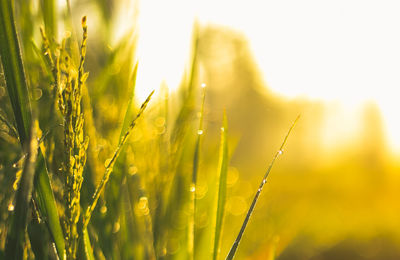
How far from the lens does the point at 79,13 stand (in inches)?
39.5

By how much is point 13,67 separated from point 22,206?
4.3 inches

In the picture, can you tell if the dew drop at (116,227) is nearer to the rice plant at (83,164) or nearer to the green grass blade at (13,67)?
the rice plant at (83,164)

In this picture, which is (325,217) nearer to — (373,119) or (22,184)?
(22,184)

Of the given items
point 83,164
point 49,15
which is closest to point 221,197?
point 83,164

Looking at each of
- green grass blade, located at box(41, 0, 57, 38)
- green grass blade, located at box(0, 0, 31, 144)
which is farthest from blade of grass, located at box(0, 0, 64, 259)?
green grass blade, located at box(41, 0, 57, 38)

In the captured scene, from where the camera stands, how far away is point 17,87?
318 millimetres

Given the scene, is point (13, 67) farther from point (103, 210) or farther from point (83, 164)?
point (103, 210)

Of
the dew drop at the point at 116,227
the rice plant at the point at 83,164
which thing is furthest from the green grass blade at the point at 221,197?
the dew drop at the point at 116,227

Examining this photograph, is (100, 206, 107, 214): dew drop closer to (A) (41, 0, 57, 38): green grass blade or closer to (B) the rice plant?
(B) the rice plant

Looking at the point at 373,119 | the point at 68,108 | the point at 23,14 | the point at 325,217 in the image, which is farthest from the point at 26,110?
the point at 373,119

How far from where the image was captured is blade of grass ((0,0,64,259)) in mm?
309

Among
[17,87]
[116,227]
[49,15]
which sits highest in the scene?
[49,15]

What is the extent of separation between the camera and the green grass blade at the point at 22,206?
260 mm

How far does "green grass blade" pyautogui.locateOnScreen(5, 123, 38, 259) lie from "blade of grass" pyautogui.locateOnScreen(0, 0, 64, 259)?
0.04 m
